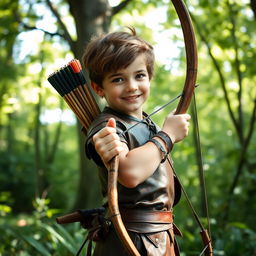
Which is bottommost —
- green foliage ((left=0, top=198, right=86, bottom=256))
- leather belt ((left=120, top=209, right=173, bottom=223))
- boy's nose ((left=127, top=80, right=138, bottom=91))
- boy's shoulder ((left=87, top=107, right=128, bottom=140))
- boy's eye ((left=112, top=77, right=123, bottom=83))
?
green foliage ((left=0, top=198, right=86, bottom=256))

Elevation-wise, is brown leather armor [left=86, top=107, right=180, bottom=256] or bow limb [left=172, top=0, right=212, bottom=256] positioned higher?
bow limb [left=172, top=0, right=212, bottom=256]

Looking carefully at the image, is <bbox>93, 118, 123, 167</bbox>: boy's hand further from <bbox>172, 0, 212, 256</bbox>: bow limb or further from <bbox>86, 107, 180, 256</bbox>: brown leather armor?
<bbox>172, 0, 212, 256</bbox>: bow limb

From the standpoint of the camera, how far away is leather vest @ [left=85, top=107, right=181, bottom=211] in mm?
1842

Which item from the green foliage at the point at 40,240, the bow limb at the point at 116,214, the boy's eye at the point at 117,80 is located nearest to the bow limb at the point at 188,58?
the boy's eye at the point at 117,80

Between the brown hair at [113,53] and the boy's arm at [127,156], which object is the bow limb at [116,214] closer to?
the boy's arm at [127,156]

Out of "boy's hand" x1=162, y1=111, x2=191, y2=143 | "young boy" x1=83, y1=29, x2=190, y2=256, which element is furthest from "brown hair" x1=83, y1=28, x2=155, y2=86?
"boy's hand" x1=162, y1=111, x2=191, y2=143

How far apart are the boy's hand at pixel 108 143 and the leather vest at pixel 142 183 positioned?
99mm

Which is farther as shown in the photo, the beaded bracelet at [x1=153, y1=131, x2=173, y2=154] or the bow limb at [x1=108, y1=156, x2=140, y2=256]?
the beaded bracelet at [x1=153, y1=131, x2=173, y2=154]

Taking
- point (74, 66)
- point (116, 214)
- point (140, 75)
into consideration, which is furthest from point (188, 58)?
point (116, 214)

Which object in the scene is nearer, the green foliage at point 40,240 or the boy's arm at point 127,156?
the boy's arm at point 127,156

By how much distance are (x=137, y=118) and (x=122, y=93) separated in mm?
153

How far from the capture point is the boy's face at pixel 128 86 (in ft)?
6.30

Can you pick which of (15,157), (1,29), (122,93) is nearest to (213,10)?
(1,29)

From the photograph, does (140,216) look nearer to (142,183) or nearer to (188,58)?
(142,183)
